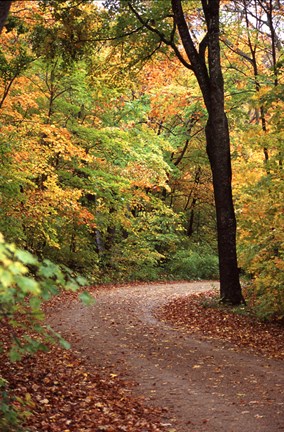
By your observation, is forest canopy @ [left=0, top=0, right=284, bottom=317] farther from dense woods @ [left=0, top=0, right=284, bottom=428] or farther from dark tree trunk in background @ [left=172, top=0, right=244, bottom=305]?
dark tree trunk in background @ [left=172, top=0, right=244, bottom=305]

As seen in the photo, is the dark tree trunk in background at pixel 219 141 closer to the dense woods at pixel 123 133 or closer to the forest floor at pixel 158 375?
the dense woods at pixel 123 133

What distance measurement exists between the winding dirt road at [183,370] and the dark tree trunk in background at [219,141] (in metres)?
2.54

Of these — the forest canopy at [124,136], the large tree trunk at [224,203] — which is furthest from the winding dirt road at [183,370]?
the forest canopy at [124,136]

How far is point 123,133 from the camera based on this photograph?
65.1 ft

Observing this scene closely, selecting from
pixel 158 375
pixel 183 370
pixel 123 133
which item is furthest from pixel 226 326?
pixel 123 133

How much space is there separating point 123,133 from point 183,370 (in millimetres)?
13004

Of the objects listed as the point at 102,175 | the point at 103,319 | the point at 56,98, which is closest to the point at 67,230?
the point at 102,175

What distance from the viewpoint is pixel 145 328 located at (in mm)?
11703

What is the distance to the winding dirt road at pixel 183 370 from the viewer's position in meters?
6.21

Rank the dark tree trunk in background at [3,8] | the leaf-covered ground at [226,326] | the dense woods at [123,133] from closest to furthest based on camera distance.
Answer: the dark tree trunk in background at [3,8], the leaf-covered ground at [226,326], the dense woods at [123,133]

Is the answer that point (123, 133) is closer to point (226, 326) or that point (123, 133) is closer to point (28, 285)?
point (226, 326)

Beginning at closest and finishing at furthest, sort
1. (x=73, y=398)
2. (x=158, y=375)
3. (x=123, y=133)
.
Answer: (x=73, y=398), (x=158, y=375), (x=123, y=133)

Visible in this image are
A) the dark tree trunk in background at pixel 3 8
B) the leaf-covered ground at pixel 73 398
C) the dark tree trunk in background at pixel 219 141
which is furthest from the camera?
the dark tree trunk in background at pixel 219 141

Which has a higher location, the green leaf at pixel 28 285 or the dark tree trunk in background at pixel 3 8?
the dark tree trunk in background at pixel 3 8
